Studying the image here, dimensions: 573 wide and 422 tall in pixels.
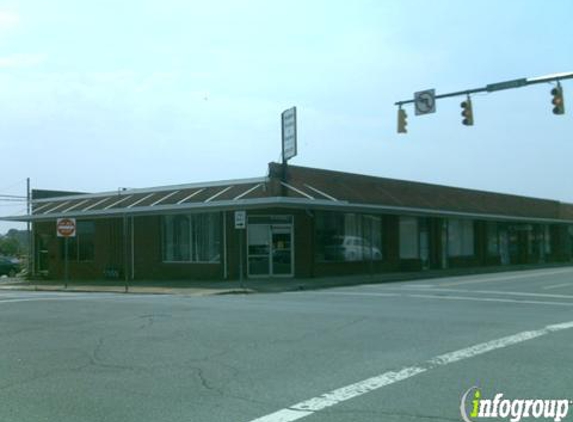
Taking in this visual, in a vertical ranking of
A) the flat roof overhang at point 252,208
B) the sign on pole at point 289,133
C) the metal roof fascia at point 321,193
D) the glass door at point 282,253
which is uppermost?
the sign on pole at point 289,133

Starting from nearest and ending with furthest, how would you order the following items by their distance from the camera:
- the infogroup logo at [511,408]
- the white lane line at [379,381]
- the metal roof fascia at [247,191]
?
the infogroup logo at [511,408]
the white lane line at [379,381]
the metal roof fascia at [247,191]

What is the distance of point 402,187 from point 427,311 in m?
22.7

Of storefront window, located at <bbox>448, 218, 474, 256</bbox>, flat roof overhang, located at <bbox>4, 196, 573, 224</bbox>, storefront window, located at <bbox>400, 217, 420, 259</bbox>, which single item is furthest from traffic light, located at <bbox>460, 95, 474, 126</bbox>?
storefront window, located at <bbox>448, 218, 474, 256</bbox>

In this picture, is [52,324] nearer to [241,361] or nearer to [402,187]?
[241,361]

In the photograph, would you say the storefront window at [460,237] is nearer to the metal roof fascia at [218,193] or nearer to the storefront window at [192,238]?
the metal roof fascia at [218,193]

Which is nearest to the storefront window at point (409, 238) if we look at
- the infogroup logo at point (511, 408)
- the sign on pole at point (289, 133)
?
the sign on pole at point (289, 133)

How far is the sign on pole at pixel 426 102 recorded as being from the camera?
21.7 m

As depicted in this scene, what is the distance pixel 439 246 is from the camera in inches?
1565

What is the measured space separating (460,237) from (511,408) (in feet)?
118

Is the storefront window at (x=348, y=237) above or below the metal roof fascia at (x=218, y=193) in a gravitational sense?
below

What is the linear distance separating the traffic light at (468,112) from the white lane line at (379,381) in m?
10.3

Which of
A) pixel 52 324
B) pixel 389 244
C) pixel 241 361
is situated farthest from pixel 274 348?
pixel 389 244

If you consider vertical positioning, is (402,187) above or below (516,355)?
above

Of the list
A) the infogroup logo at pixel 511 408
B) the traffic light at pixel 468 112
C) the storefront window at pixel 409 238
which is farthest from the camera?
the storefront window at pixel 409 238
